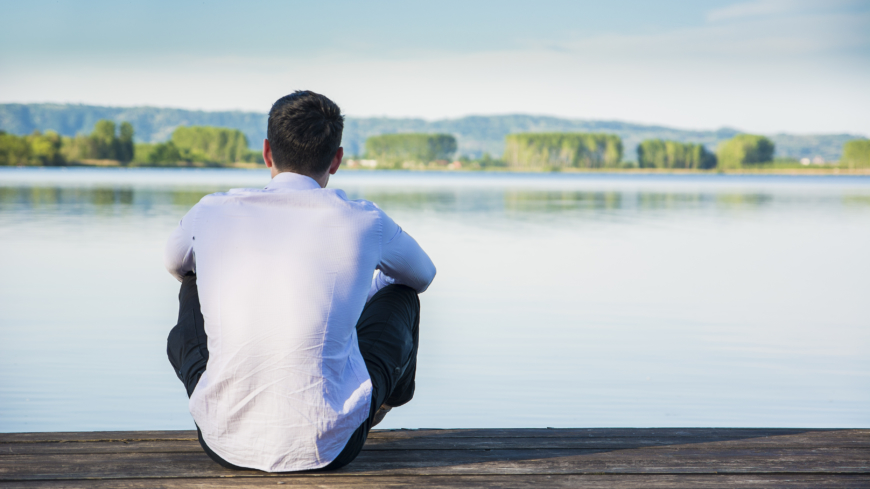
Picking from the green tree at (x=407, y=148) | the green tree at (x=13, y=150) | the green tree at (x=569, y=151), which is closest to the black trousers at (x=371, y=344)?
the green tree at (x=13, y=150)

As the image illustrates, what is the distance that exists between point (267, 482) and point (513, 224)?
16753mm

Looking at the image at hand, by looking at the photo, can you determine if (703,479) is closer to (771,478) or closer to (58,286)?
(771,478)

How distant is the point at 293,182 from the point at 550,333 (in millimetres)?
5528

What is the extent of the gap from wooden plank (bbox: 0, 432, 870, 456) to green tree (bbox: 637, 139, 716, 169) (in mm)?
130266

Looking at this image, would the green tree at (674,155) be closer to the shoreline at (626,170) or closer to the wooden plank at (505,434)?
the shoreline at (626,170)

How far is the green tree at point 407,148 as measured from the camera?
14538 centimetres

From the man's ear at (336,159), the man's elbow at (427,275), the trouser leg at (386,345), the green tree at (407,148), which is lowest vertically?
the trouser leg at (386,345)

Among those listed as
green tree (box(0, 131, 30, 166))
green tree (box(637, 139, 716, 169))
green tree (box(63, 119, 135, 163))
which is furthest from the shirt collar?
green tree (box(637, 139, 716, 169))

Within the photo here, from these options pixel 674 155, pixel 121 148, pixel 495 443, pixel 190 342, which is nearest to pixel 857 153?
pixel 674 155

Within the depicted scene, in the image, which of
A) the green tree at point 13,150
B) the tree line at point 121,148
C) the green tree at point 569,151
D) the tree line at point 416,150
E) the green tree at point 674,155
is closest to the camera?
the green tree at point 13,150

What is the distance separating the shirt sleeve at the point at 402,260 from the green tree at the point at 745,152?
417ft

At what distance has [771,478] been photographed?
230 cm

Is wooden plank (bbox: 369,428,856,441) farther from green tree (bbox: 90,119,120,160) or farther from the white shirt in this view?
green tree (bbox: 90,119,120,160)

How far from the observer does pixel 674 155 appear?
417ft
